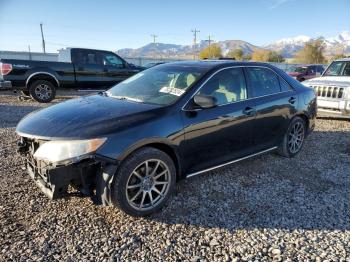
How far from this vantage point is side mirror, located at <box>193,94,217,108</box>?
3605 mm

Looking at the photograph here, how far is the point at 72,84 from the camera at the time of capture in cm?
1118

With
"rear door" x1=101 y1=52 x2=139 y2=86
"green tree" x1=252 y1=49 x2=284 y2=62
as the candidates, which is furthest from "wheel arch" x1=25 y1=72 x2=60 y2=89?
"green tree" x1=252 y1=49 x2=284 y2=62

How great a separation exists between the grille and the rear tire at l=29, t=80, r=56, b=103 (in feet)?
27.4

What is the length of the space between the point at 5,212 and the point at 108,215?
3.63 ft

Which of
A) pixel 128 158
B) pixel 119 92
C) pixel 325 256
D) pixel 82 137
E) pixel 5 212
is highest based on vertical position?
pixel 119 92

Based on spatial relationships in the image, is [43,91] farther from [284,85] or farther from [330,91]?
[330,91]

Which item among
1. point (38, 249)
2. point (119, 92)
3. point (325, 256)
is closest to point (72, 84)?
point (119, 92)

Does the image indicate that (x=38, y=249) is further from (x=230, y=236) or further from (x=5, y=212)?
(x=230, y=236)

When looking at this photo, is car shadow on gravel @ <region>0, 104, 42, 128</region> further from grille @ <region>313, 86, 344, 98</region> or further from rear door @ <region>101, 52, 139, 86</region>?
grille @ <region>313, 86, 344, 98</region>

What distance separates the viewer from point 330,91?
326 inches

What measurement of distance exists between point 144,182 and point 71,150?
849 millimetres

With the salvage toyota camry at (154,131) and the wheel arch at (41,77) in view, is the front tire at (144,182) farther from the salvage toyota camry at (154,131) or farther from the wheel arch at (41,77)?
the wheel arch at (41,77)

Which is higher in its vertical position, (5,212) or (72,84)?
(72,84)

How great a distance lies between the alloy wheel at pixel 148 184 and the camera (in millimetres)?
3318
